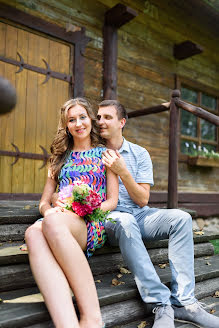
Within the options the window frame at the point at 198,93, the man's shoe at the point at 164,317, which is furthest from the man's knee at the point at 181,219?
the window frame at the point at 198,93

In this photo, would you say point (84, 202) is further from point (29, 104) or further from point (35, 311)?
point (29, 104)

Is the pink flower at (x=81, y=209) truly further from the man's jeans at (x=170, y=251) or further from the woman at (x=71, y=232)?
the man's jeans at (x=170, y=251)

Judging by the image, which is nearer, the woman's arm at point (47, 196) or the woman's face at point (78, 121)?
the woman's arm at point (47, 196)

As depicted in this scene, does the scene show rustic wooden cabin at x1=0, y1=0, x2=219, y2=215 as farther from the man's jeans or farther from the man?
the man's jeans

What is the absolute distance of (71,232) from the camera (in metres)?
1.85

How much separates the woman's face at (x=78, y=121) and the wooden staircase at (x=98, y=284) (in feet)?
2.45

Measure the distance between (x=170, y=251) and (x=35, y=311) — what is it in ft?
3.01

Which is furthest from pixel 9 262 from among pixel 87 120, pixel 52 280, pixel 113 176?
pixel 87 120

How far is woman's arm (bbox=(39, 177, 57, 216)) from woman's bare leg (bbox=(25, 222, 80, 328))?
0.37 metres

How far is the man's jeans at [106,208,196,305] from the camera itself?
1945 millimetres

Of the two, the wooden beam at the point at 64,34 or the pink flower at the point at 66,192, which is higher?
the wooden beam at the point at 64,34

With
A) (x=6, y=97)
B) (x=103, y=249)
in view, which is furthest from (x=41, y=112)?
(x=6, y=97)

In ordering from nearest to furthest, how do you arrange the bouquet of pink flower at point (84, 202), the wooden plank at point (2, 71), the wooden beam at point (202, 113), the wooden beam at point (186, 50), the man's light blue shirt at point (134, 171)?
the bouquet of pink flower at point (84, 202), the man's light blue shirt at point (134, 171), the wooden beam at point (202, 113), the wooden plank at point (2, 71), the wooden beam at point (186, 50)

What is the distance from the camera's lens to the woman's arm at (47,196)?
2198mm
